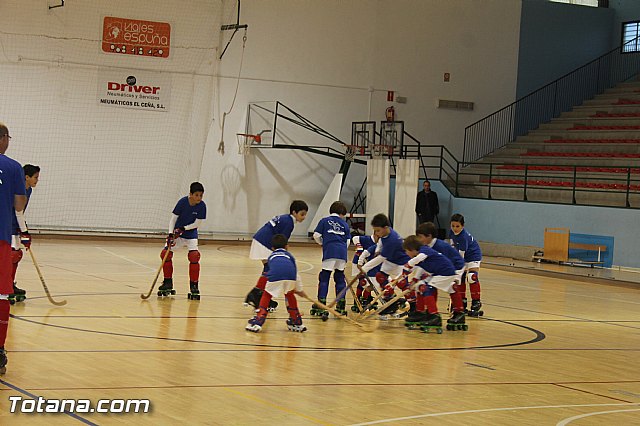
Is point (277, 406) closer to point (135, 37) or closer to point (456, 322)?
point (456, 322)

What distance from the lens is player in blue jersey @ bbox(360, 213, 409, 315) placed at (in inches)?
482

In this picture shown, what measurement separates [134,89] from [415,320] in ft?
55.3

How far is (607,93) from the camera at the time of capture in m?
32.8

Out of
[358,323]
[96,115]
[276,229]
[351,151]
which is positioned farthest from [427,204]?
[358,323]

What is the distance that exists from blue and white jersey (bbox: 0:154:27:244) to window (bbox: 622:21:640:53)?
30.1 m

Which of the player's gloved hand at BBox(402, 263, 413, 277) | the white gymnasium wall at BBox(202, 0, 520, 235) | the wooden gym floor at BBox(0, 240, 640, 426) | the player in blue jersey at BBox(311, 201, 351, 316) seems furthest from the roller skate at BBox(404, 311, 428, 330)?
the white gymnasium wall at BBox(202, 0, 520, 235)

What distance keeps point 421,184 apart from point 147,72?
9.48m

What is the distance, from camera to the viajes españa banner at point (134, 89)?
2630 centimetres

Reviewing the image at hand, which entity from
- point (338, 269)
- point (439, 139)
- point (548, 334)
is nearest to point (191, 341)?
point (338, 269)

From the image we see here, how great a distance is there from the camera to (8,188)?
7.43 metres

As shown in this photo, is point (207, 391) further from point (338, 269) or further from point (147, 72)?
point (147, 72)

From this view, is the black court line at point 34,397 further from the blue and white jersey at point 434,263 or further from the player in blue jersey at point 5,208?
the blue and white jersey at point 434,263

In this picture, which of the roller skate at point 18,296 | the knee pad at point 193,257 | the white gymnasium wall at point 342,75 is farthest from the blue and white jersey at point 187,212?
the white gymnasium wall at point 342,75

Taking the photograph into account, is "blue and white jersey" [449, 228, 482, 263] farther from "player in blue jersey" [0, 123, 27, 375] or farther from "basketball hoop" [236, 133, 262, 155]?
"basketball hoop" [236, 133, 262, 155]
